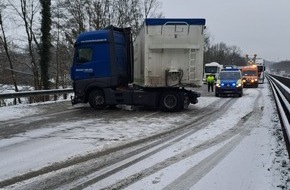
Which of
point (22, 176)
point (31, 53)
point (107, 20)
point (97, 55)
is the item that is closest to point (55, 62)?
point (31, 53)

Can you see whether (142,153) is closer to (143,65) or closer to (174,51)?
(174,51)

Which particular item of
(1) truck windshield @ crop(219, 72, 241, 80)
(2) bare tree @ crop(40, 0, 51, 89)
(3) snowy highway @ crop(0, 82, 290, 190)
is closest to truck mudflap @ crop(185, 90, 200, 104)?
(3) snowy highway @ crop(0, 82, 290, 190)

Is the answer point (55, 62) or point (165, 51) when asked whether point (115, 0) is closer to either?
point (55, 62)

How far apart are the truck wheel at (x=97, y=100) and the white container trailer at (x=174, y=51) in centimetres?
235

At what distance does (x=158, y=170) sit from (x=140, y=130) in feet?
14.8

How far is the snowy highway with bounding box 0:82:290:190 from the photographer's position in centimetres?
641

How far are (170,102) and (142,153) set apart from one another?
28.7 ft

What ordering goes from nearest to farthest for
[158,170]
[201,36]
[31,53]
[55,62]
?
[158,170] < [201,36] < [31,53] < [55,62]

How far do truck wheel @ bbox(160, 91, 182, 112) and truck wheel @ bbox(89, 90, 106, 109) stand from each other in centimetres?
260

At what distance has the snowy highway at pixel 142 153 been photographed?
6410 millimetres

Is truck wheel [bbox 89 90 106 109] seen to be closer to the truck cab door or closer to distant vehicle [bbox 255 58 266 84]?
the truck cab door

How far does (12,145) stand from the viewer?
9266 millimetres

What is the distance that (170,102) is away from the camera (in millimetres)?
17094

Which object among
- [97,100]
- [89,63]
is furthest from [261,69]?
[89,63]
